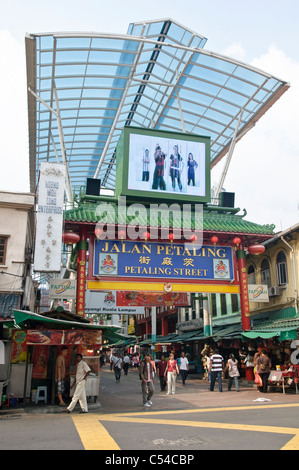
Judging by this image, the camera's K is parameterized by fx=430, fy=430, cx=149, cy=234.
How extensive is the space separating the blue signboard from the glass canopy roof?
7207 millimetres

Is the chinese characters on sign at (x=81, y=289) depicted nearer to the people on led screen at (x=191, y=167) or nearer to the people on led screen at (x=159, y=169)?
the people on led screen at (x=159, y=169)

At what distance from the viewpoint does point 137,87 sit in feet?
93.6

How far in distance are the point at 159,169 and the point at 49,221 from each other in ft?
20.5

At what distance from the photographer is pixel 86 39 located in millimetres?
22156

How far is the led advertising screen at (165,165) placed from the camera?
20950 mm

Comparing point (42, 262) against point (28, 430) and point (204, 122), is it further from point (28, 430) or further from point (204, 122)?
point (204, 122)

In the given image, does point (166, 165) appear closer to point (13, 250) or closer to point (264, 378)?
point (13, 250)

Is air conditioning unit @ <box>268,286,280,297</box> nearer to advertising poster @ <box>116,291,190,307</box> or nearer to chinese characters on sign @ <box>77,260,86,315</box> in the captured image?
advertising poster @ <box>116,291,190,307</box>

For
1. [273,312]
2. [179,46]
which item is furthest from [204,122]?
[273,312]

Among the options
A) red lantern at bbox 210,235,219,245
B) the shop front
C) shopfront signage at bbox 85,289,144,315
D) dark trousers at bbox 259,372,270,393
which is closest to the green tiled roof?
red lantern at bbox 210,235,219,245

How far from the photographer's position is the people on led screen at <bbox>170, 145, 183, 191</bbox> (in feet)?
70.8

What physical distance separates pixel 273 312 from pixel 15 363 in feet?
46.4

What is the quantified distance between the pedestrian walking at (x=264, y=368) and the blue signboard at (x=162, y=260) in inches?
194

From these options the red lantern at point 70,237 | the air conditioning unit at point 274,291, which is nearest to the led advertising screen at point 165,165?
the red lantern at point 70,237
